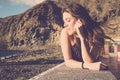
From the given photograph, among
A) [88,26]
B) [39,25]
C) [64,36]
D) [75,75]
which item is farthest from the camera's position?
[39,25]

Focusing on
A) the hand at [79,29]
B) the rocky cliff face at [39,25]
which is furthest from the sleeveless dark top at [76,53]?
the rocky cliff face at [39,25]

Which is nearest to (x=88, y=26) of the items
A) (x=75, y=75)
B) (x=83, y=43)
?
(x=83, y=43)

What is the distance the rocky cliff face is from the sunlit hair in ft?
303

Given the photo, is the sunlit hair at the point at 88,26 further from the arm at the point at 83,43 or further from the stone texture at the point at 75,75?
the stone texture at the point at 75,75

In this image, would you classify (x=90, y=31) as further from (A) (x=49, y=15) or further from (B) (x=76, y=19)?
(A) (x=49, y=15)

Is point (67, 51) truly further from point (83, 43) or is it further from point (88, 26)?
point (88, 26)

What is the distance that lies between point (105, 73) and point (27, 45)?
104 meters

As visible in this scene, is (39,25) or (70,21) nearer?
(70,21)

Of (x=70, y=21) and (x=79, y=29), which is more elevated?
(x=70, y=21)

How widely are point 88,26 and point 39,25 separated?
110 m

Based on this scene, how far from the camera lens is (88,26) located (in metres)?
3.95

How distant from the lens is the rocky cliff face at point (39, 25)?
4075 inches

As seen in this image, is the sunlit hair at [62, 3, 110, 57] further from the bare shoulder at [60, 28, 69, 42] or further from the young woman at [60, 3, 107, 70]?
the bare shoulder at [60, 28, 69, 42]

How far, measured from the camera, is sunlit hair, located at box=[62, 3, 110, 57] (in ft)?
12.8
